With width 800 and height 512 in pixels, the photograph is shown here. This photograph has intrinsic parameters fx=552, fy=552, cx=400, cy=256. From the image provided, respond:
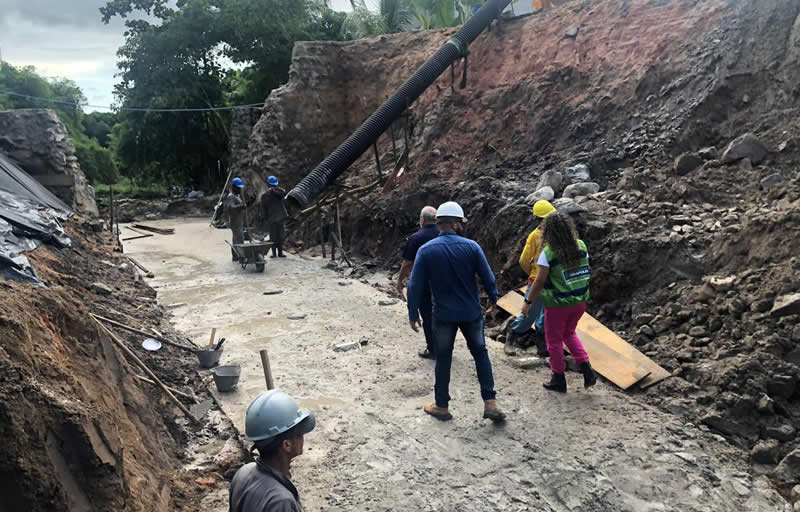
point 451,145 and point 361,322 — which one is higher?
point 451,145

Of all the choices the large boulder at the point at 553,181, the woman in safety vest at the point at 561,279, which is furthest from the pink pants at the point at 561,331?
the large boulder at the point at 553,181

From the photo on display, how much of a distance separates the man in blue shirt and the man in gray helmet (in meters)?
2.41

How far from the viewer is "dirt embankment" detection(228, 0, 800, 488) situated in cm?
492

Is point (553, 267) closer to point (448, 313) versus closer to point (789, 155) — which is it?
point (448, 313)

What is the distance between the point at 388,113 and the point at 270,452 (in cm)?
1171

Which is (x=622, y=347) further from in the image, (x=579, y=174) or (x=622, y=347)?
(x=579, y=174)

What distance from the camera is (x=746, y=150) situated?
7.22m

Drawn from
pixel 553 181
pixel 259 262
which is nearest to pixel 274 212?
pixel 259 262

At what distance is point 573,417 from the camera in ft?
15.3

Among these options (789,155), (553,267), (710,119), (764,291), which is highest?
(710,119)

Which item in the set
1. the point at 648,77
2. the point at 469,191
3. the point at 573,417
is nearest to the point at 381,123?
the point at 469,191

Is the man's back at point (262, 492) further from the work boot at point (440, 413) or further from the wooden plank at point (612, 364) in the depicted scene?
the wooden plank at point (612, 364)

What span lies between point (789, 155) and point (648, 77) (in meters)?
3.70

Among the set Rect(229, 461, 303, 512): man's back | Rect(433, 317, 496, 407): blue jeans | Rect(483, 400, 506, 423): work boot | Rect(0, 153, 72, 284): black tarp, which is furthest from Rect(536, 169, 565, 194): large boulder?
Rect(229, 461, 303, 512): man's back
